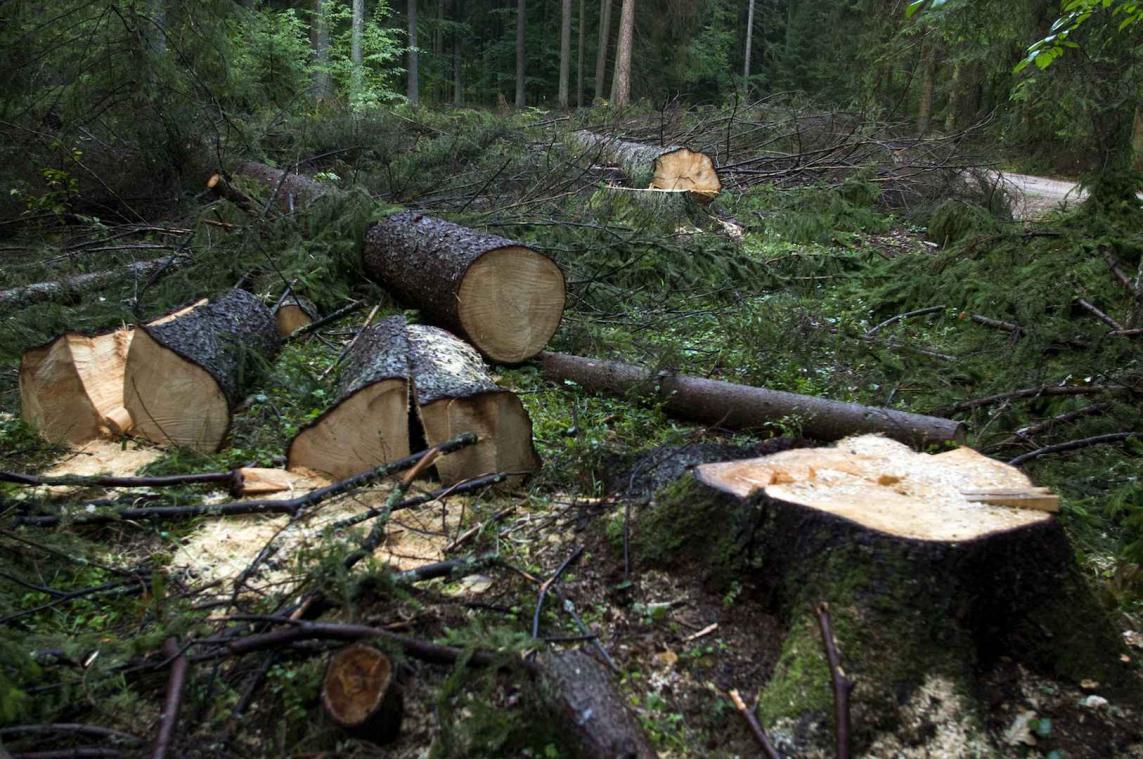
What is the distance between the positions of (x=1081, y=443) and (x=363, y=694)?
3.70m

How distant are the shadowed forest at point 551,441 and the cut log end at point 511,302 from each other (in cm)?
3

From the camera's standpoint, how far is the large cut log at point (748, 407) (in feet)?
12.8

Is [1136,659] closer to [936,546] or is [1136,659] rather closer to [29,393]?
[936,546]

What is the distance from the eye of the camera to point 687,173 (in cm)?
987

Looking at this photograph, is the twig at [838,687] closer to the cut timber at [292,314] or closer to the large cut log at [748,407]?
the large cut log at [748,407]

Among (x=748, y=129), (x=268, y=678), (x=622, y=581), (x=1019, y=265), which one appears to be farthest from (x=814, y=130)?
(x=268, y=678)

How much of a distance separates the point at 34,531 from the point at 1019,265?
23.2 ft

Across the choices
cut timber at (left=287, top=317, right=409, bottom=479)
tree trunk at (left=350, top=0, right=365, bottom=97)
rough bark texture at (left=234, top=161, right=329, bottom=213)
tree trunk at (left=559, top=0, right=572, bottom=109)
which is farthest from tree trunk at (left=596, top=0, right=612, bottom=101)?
cut timber at (left=287, top=317, right=409, bottom=479)

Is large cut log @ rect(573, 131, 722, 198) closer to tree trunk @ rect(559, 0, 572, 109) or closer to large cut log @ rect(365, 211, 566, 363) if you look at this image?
large cut log @ rect(365, 211, 566, 363)

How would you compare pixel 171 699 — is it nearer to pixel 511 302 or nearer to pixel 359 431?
pixel 359 431

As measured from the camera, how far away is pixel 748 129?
1183 cm

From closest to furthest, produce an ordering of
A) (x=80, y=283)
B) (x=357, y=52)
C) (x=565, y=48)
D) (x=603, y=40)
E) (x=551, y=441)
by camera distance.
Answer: (x=551, y=441) < (x=80, y=283) < (x=357, y=52) < (x=603, y=40) < (x=565, y=48)

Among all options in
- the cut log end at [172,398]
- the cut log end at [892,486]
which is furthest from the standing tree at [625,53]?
the cut log end at [892,486]

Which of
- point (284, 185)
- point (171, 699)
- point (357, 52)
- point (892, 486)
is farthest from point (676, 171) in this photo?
point (357, 52)
